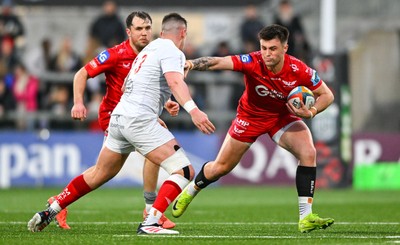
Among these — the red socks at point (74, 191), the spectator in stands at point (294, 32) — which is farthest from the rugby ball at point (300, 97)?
the spectator in stands at point (294, 32)

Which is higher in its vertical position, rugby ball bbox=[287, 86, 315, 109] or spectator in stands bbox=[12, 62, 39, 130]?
rugby ball bbox=[287, 86, 315, 109]

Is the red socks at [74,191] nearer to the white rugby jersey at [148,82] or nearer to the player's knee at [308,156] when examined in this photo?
the white rugby jersey at [148,82]

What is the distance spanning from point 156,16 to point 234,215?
11.4 m

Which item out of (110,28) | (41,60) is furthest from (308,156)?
(41,60)

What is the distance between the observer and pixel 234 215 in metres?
13.9

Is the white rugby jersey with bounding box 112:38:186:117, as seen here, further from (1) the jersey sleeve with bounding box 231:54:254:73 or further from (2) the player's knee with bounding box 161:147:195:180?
(1) the jersey sleeve with bounding box 231:54:254:73

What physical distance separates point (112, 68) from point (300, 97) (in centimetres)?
222

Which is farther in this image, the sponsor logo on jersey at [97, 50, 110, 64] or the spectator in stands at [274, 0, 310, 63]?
the spectator in stands at [274, 0, 310, 63]

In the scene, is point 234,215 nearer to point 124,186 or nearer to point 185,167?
point 185,167

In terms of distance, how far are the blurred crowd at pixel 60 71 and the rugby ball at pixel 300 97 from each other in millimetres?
10595

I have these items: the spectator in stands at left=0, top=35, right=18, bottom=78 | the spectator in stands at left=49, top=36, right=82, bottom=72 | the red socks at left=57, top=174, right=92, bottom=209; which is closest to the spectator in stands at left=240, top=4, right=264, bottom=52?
the spectator in stands at left=49, top=36, right=82, bottom=72

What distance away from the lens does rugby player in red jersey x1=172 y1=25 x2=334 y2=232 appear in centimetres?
1100

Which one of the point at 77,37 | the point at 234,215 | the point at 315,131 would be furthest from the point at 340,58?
the point at 234,215

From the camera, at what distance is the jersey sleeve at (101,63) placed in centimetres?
1132
